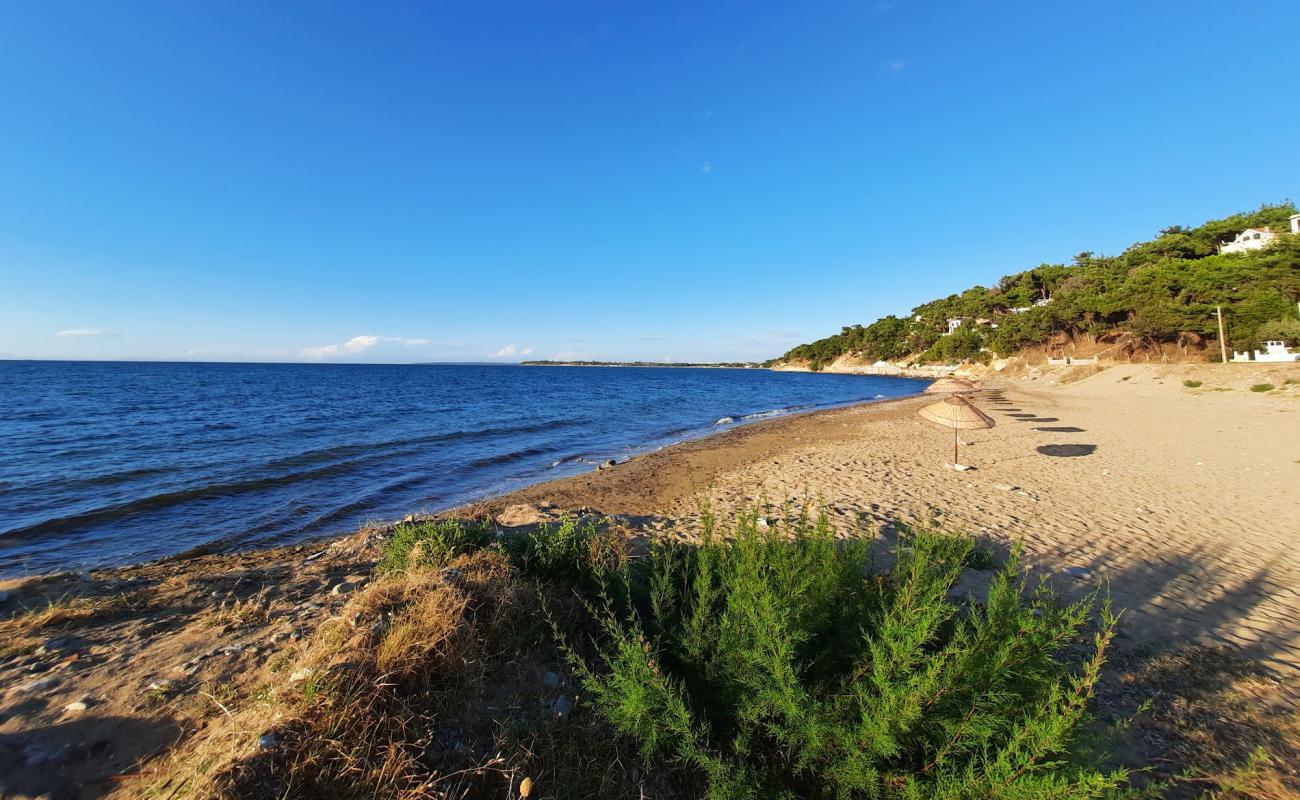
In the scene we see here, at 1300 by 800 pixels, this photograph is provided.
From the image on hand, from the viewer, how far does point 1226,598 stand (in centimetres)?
535

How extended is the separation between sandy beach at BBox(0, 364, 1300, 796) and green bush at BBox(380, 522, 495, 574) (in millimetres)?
556

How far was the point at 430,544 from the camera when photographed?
472 cm

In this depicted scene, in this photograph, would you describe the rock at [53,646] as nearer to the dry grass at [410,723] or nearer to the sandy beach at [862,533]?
the sandy beach at [862,533]

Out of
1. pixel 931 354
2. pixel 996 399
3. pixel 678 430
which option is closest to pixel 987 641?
pixel 678 430

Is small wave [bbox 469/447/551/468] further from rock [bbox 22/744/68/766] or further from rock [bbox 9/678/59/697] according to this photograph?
rock [bbox 22/744/68/766]

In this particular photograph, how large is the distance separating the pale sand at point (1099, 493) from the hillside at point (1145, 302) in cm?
2151

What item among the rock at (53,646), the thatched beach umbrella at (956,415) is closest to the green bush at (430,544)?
the rock at (53,646)

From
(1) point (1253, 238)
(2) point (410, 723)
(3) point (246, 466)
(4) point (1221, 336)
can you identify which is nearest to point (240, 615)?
(2) point (410, 723)

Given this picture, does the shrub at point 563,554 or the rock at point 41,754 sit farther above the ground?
the shrub at point 563,554

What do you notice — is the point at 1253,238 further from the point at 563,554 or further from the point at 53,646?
the point at 53,646

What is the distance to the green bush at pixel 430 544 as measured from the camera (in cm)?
444

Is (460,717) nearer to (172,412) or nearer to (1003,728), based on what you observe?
(1003,728)

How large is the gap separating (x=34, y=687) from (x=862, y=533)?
820cm

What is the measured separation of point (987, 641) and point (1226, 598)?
5826 millimetres
